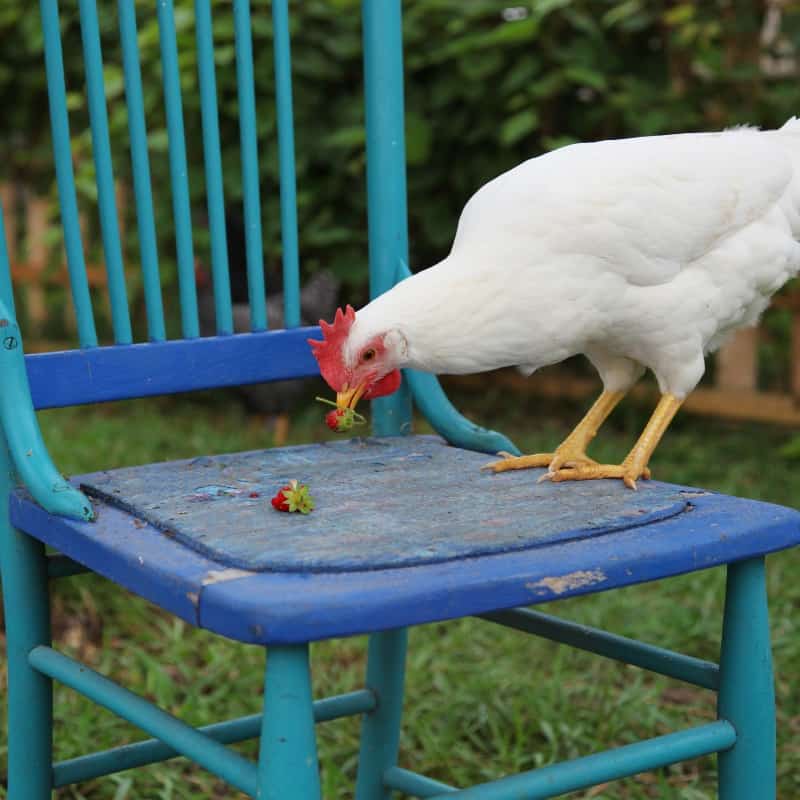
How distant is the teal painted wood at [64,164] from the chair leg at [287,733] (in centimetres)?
51

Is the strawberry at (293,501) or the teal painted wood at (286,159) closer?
the strawberry at (293,501)

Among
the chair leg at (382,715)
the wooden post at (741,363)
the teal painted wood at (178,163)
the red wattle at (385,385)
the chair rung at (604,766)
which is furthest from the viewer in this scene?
the wooden post at (741,363)

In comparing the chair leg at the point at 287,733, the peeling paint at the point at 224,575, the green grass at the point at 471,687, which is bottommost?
the green grass at the point at 471,687

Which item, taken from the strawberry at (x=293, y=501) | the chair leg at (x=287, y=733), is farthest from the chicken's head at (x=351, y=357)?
the chair leg at (x=287, y=733)

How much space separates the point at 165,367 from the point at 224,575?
0.45 meters

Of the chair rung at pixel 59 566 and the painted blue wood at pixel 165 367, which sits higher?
the painted blue wood at pixel 165 367

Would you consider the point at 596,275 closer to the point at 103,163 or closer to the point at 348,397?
the point at 348,397

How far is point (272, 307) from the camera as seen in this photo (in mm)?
3361

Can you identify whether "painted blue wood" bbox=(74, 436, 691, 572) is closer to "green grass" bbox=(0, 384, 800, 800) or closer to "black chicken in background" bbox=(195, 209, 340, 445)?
"green grass" bbox=(0, 384, 800, 800)

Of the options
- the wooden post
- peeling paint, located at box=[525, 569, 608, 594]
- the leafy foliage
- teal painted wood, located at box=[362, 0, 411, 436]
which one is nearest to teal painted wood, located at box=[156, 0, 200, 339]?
teal painted wood, located at box=[362, 0, 411, 436]

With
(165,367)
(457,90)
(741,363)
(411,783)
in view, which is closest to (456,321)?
(165,367)

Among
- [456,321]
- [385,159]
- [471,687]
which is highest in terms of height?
[385,159]

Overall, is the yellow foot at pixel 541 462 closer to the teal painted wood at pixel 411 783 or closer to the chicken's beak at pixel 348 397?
the chicken's beak at pixel 348 397

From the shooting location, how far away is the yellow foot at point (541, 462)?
1231 mm
